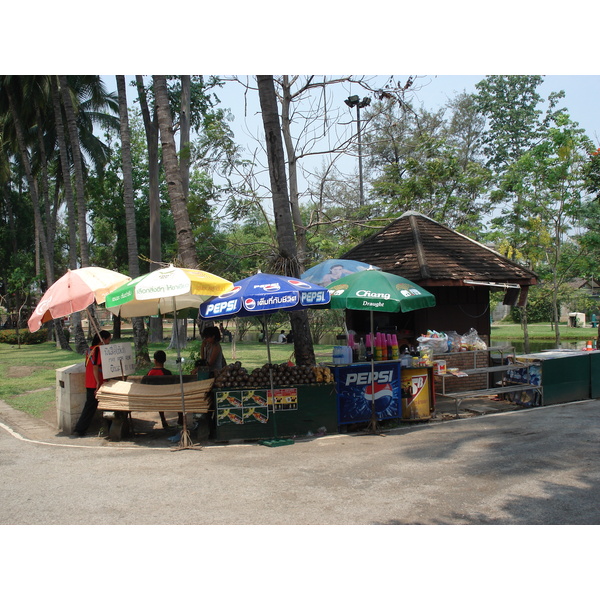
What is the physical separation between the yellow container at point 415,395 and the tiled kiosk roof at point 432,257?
2550mm

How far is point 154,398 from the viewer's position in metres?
9.34

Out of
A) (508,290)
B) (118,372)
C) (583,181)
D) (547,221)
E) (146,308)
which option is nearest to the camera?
(118,372)

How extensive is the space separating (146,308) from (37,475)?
4109mm

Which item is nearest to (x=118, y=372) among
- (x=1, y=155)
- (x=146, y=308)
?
(x=146, y=308)

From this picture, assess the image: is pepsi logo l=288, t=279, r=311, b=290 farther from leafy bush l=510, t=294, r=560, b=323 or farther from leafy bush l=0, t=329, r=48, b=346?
leafy bush l=510, t=294, r=560, b=323

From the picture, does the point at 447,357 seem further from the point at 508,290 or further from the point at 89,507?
the point at 89,507

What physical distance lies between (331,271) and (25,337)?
93.3 ft

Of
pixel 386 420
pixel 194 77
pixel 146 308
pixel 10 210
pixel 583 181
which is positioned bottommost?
pixel 386 420

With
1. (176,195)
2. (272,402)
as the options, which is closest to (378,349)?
(272,402)

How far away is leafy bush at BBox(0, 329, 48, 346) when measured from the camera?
34656 mm

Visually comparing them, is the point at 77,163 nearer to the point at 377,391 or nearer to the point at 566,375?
the point at 377,391

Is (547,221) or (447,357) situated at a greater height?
(547,221)

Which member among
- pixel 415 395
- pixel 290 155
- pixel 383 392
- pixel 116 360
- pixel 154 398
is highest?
pixel 290 155

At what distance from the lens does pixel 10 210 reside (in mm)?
42531
